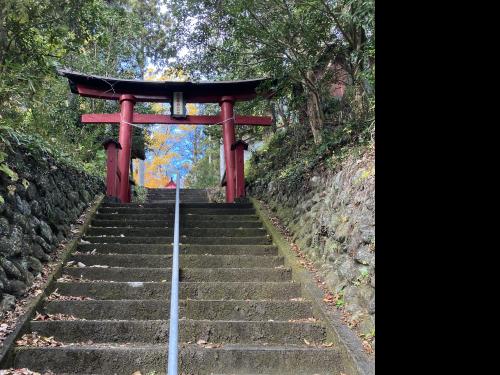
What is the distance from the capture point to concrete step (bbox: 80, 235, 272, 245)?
5854 mm

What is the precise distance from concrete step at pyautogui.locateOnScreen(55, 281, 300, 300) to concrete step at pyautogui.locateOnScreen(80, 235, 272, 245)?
1446 millimetres

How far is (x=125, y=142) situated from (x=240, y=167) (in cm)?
235

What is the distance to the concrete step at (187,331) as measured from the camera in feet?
11.9

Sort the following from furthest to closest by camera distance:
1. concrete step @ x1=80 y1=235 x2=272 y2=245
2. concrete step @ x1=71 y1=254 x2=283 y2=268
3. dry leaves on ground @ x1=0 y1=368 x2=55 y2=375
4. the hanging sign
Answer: the hanging sign < concrete step @ x1=80 y1=235 x2=272 y2=245 < concrete step @ x1=71 y1=254 x2=283 y2=268 < dry leaves on ground @ x1=0 y1=368 x2=55 y2=375

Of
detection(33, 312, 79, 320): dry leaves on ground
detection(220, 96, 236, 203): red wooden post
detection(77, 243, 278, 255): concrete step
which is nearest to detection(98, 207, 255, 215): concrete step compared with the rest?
detection(77, 243, 278, 255): concrete step

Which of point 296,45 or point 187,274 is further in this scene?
point 296,45

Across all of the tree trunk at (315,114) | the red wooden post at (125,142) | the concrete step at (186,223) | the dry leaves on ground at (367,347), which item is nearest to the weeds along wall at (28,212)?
the concrete step at (186,223)

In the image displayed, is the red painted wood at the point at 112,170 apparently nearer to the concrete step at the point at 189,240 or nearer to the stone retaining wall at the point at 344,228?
the concrete step at the point at 189,240

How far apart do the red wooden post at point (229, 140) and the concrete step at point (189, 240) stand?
3144 millimetres

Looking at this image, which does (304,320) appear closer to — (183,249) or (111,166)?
(183,249)

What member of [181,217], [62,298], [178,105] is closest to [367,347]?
[62,298]

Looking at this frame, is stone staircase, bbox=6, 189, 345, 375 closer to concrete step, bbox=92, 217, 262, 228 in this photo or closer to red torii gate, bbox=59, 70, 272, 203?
concrete step, bbox=92, 217, 262, 228

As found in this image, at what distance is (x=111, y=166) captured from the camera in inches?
326

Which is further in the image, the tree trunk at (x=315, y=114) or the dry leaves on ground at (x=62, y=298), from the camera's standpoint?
the tree trunk at (x=315, y=114)
